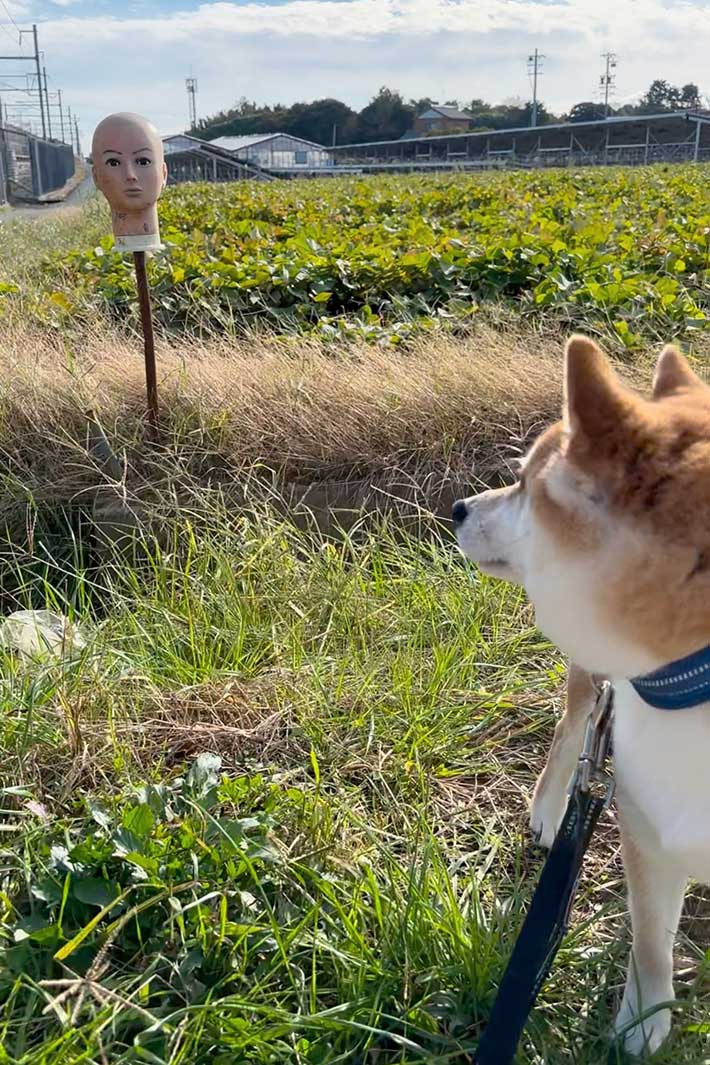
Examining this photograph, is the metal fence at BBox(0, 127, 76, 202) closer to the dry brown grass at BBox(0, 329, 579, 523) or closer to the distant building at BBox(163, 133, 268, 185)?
the distant building at BBox(163, 133, 268, 185)

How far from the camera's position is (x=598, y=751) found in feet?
5.13

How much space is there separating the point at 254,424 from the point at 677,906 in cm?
305

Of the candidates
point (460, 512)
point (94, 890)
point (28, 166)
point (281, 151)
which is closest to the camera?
point (460, 512)

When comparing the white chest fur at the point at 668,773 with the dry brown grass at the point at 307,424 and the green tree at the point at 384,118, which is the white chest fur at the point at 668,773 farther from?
the green tree at the point at 384,118

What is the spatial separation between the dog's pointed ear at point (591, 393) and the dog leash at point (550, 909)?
574 millimetres

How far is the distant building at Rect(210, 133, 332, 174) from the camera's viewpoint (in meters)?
52.6

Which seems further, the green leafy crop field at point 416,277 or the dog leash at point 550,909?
the green leafy crop field at point 416,277

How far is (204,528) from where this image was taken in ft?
11.9

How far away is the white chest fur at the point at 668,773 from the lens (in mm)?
1318

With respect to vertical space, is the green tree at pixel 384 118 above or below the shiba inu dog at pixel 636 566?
above

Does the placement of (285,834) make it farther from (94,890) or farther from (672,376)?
(672,376)

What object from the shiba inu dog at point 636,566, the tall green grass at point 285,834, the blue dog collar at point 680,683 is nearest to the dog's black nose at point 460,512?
the shiba inu dog at point 636,566

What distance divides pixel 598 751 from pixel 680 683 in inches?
13.5

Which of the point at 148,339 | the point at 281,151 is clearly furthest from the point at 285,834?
the point at 281,151
